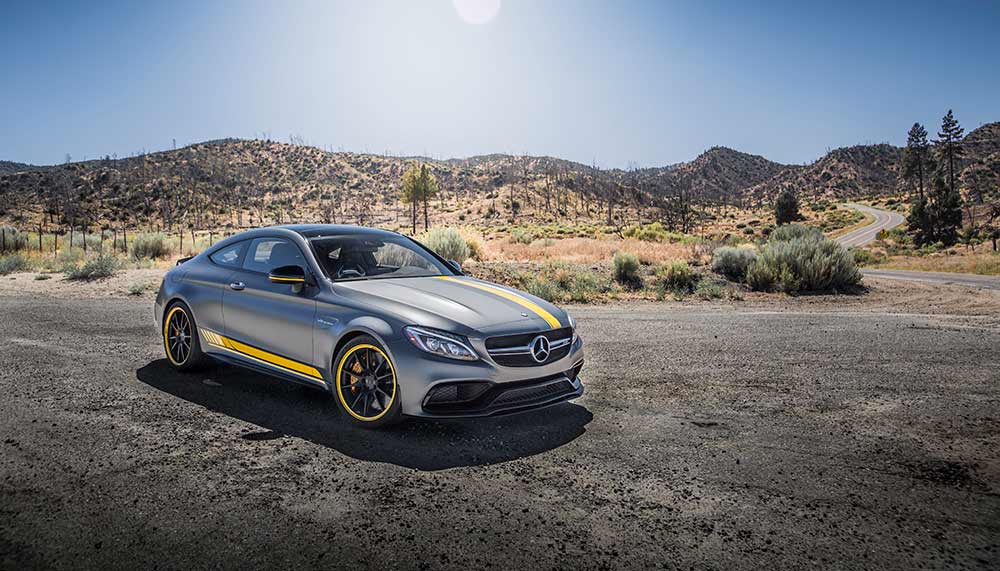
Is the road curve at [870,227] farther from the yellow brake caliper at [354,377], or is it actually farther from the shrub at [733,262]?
the yellow brake caliper at [354,377]

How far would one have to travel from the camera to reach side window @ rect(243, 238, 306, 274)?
5.79m

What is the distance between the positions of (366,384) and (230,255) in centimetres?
252

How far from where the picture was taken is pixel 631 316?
12.4 m

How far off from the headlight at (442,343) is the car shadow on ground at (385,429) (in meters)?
0.68

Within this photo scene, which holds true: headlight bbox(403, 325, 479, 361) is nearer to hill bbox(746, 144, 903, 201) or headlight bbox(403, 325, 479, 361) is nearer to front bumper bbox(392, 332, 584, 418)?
front bumper bbox(392, 332, 584, 418)

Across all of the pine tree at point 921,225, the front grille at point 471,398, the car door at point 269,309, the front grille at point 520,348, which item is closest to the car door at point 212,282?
the car door at point 269,309

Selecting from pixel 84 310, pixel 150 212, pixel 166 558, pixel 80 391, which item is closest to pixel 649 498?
pixel 166 558

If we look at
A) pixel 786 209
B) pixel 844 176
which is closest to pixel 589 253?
pixel 786 209

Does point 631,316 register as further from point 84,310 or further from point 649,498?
point 84,310

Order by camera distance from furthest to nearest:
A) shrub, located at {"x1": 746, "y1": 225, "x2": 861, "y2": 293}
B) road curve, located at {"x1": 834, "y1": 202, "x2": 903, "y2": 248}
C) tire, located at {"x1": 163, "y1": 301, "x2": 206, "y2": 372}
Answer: road curve, located at {"x1": 834, "y1": 202, "x2": 903, "y2": 248}
shrub, located at {"x1": 746, "y1": 225, "x2": 861, "y2": 293}
tire, located at {"x1": 163, "y1": 301, "x2": 206, "y2": 372}

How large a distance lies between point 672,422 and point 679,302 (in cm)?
1123

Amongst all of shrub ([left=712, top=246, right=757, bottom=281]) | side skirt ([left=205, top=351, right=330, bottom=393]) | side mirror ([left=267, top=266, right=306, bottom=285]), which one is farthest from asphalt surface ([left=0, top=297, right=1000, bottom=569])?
shrub ([left=712, top=246, right=757, bottom=281])

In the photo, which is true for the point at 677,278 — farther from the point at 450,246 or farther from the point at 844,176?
the point at 844,176

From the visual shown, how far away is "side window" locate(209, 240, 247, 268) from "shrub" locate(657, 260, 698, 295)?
13.4 meters
